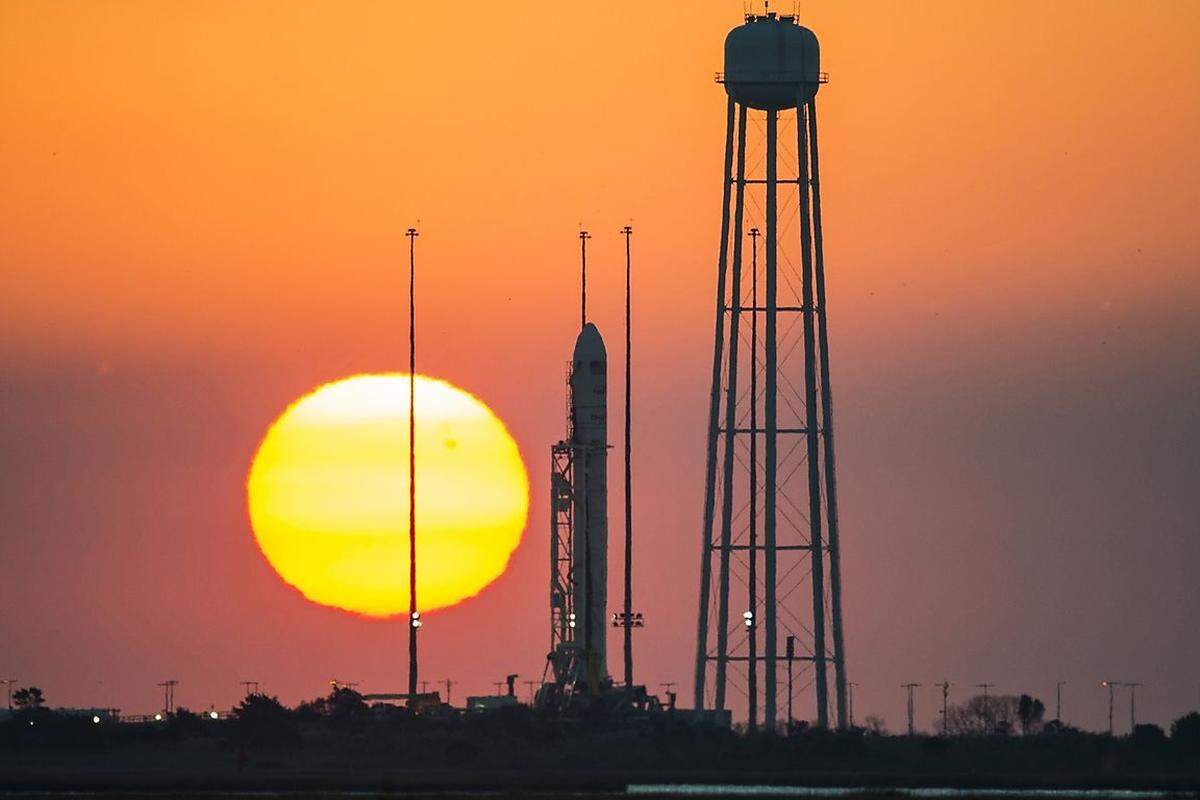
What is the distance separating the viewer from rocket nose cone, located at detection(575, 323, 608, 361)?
571ft

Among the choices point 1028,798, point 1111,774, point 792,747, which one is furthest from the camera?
point 792,747

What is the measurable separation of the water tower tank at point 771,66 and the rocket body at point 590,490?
21372mm

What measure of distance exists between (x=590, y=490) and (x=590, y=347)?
6489 millimetres

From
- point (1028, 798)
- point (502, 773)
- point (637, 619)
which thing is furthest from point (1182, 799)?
point (637, 619)

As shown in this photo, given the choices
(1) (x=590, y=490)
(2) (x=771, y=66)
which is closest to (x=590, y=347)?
(1) (x=590, y=490)

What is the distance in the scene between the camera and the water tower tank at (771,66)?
15550 cm

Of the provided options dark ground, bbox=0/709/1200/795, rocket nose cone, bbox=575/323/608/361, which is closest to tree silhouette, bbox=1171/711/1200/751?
dark ground, bbox=0/709/1200/795

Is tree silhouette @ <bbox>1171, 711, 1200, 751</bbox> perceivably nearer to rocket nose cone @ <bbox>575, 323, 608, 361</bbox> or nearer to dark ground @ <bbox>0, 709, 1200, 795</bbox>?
dark ground @ <bbox>0, 709, 1200, 795</bbox>

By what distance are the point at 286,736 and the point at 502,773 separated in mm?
20798

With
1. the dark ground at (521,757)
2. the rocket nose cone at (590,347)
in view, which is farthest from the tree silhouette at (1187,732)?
the rocket nose cone at (590,347)

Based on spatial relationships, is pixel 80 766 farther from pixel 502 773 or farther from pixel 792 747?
pixel 792 747

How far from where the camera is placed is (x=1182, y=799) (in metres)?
122

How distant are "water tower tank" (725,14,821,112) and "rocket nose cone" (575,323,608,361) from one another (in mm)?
20808

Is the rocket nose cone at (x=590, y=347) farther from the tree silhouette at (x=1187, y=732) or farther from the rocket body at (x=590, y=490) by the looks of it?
the tree silhouette at (x=1187, y=732)
